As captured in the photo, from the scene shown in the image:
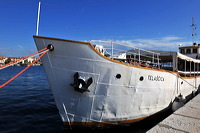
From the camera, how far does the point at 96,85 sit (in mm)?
5270

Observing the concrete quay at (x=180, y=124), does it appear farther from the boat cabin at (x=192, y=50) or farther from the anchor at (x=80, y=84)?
the boat cabin at (x=192, y=50)

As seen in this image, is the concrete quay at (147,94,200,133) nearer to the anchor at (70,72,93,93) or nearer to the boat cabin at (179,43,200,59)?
the anchor at (70,72,93,93)

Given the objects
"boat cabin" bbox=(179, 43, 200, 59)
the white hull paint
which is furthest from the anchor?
"boat cabin" bbox=(179, 43, 200, 59)

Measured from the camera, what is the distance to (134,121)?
20.8 feet

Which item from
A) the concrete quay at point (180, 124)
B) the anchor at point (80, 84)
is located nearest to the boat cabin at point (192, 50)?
the concrete quay at point (180, 124)

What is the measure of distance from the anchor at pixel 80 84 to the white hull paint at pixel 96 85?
154mm

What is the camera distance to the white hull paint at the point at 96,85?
16.4 ft

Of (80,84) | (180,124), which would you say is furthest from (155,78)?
(80,84)

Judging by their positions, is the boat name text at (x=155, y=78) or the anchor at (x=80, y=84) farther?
the boat name text at (x=155, y=78)

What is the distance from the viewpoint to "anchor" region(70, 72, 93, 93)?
5.03 m

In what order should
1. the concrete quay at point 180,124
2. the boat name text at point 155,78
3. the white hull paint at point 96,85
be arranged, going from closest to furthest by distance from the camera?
the concrete quay at point 180,124 < the white hull paint at point 96,85 < the boat name text at point 155,78

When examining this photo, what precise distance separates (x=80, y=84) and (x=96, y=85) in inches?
24.3

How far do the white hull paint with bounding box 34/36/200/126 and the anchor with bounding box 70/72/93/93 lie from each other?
15cm

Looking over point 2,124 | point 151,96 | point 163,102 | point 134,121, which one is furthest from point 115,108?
point 2,124
